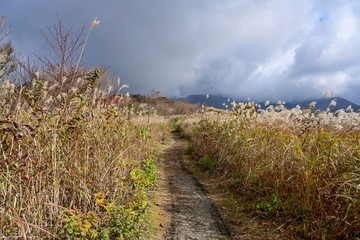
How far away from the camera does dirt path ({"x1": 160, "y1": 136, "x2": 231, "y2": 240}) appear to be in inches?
176

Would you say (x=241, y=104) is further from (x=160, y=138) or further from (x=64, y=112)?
(x=160, y=138)

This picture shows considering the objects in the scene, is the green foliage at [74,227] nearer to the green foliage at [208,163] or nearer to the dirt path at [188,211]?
the dirt path at [188,211]

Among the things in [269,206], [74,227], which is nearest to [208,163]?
[269,206]

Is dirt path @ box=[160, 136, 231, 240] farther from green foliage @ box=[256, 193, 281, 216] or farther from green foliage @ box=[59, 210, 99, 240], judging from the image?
green foliage @ box=[59, 210, 99, 240]

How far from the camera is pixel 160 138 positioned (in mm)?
16531

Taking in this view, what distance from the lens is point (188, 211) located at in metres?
5.43

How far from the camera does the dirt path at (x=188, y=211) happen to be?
4.48 metres

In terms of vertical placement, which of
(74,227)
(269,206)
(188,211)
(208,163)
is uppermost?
(74,227)

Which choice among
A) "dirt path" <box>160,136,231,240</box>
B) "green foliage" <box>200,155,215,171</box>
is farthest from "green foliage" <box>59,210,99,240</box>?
"green foliage" <box>200,155,215,171</box>

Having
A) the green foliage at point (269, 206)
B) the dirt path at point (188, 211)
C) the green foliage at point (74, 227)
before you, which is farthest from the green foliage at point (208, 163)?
the green foliage at point (74, 227)

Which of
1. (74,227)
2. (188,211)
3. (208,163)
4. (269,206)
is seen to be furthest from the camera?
(208,163)

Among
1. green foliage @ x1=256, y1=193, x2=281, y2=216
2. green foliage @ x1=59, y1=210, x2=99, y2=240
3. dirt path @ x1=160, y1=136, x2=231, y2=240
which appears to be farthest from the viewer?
green foliage @ x1=256, y1=193, x2=281, y2=216

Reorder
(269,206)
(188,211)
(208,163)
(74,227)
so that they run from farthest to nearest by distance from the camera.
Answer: (208,163) < (188,211) < (269,206) < (74,227)

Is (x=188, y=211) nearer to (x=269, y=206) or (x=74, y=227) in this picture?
(x=269, y=206)
